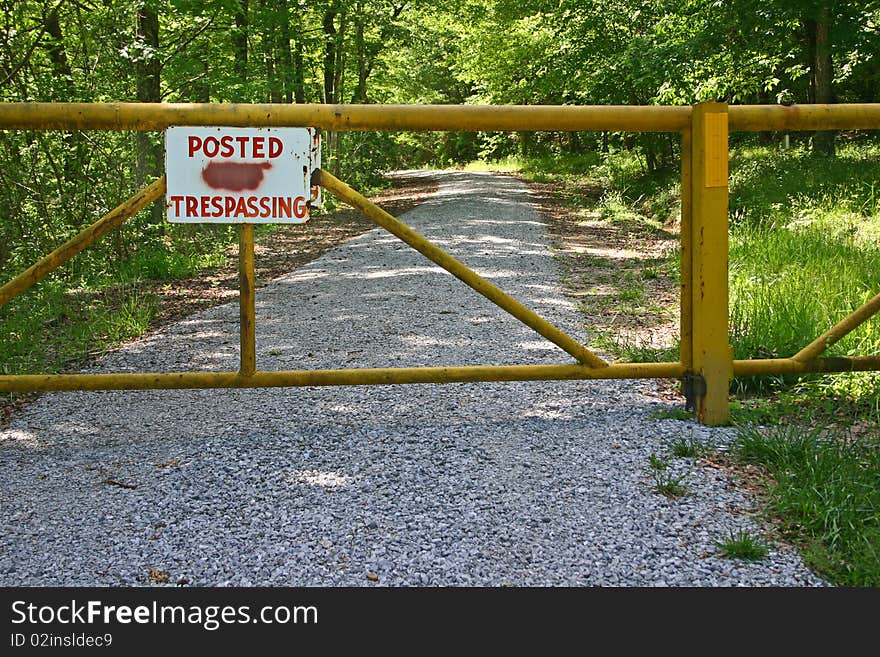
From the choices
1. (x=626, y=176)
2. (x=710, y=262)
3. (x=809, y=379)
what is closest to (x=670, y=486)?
(x=710, y=262)

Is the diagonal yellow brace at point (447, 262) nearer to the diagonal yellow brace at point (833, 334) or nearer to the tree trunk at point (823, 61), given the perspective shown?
the diagonal yellow brace at point (833, 334)

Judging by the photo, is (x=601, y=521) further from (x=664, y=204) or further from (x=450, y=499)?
(x=664, y=204)

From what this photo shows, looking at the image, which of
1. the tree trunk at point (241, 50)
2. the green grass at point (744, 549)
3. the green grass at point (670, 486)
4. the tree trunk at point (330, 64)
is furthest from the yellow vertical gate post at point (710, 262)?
the tree trunk at point (330, 64)

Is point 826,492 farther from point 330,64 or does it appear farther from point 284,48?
point 330,64

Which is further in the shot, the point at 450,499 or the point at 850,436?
the point at 850,436

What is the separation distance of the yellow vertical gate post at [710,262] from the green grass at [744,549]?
3.98 feet

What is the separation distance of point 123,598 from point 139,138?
958 cm

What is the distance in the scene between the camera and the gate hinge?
4.21 meters

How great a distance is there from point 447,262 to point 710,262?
4.01 feet

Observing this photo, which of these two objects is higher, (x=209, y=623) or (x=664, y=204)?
(x=664, y=204)

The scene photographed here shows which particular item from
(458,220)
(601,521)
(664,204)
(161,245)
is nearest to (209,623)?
(601,521)

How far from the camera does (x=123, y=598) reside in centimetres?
279

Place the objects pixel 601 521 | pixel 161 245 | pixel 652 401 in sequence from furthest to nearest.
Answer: pixel 161 245 → pixel 652 401 → pixel 601 521

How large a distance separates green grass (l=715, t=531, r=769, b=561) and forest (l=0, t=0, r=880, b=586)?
0.16 meters
